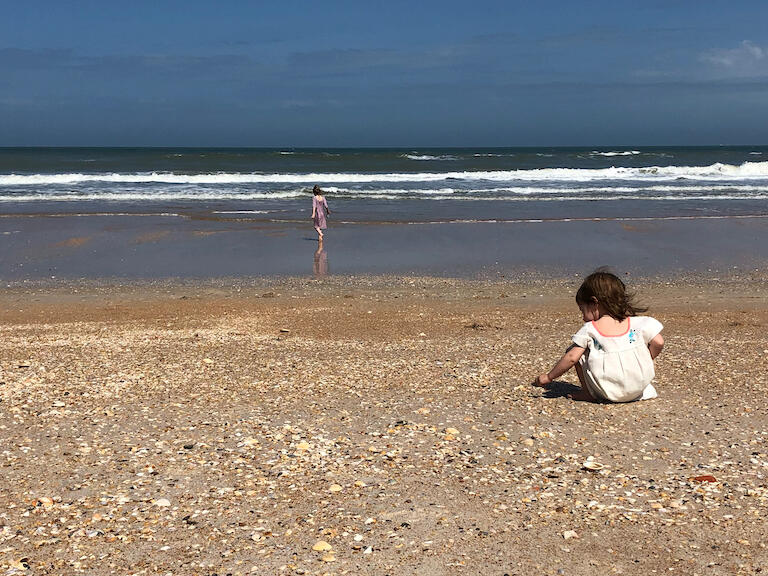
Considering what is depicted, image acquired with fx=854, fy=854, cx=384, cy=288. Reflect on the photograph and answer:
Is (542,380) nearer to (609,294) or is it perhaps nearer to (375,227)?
(609,294)

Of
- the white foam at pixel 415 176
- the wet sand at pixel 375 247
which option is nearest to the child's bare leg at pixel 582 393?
the wet sand at pixel 375 247

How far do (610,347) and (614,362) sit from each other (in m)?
0.11

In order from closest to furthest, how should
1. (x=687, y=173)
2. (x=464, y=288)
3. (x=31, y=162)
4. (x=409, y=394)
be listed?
1. (x=409, y=394)
2. (x=464, y=288)
3. (x=687, y=173)
4. (x=31, y=162)

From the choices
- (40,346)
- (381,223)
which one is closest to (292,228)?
(381,223)

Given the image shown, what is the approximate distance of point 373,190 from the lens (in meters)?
33.9

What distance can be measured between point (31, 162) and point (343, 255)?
4382cm

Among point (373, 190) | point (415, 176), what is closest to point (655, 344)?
point (373, 190)

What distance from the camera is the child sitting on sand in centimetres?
592

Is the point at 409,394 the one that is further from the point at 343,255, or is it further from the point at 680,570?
the point at 343,255

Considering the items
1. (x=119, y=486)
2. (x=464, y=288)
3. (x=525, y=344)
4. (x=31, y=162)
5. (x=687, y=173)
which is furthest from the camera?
(x=31, y=162)

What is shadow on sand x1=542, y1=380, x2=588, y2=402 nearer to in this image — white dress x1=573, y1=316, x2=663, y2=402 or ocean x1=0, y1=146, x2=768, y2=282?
white dress x1=573, y1=316, x2=663, y2=402

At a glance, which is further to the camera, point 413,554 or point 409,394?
point 409,394

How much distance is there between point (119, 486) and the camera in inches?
181

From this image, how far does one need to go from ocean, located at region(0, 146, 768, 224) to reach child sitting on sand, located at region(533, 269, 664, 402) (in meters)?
15.5
